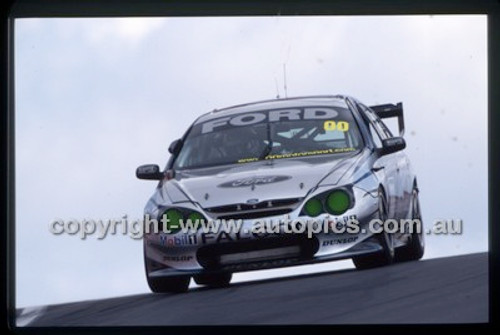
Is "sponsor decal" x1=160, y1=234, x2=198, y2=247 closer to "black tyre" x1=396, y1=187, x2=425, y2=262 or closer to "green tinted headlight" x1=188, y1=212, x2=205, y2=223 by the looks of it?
Answer: "green tinted headlight" x1=188, y1=212, x2=205, y2=223

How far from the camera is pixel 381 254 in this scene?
6711 millimetres

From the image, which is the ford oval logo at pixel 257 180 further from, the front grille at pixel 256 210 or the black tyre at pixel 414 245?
the black tyre at pixel 414 245

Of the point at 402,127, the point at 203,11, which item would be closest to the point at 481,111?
the point at 402,127

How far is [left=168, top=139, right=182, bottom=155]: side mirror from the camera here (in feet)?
22.2

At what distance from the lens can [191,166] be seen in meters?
6.81

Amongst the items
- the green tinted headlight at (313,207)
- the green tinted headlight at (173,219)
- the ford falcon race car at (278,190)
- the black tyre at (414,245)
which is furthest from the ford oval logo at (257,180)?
the black tyre at (414,245)

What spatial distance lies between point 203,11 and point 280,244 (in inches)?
37.4

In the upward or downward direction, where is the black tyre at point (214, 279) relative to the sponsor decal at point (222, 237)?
downward

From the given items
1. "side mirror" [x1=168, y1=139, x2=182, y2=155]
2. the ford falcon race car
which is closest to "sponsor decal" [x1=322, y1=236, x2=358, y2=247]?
the ford falcon race car

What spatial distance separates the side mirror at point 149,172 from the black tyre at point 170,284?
1.30 ft

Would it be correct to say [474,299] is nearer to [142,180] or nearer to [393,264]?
[393,264]

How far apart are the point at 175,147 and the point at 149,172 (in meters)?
0.14

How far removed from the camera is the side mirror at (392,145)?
22.1 ft

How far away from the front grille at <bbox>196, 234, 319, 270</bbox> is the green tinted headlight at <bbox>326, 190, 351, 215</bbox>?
0.13 metres
